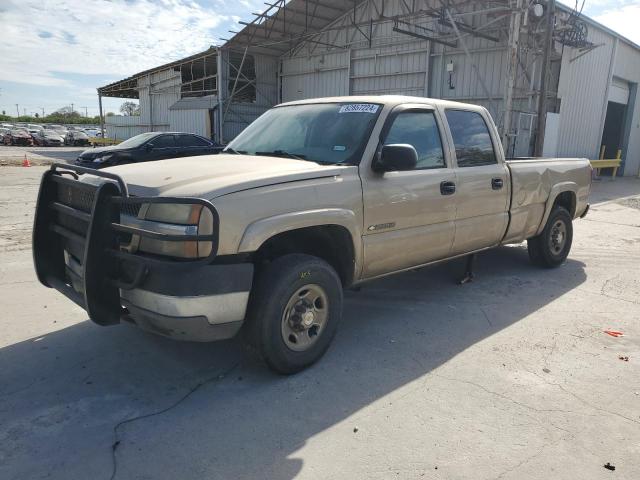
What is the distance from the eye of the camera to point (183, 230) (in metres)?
2.75

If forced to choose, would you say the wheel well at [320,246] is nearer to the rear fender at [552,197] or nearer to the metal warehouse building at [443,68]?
the rear fender at [552,197]

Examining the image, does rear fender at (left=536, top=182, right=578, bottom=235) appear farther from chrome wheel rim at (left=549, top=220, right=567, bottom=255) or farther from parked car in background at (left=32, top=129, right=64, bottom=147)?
parked car in background at (left=32, top=129, right=64, bottom=147)

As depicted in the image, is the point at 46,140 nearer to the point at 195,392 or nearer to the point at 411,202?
the point at 411,202

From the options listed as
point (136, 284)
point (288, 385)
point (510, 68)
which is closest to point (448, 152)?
point (288, 385)

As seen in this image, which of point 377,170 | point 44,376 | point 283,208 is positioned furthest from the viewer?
point 377,170

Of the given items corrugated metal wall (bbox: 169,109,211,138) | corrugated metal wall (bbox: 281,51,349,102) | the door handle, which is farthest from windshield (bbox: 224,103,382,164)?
corrugated metal wall (bbox: 169,109,211,138)

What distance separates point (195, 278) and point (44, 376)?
149 centimetres

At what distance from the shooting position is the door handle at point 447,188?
4.25 m

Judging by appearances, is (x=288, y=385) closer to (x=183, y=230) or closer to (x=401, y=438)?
(x=401, y=438)

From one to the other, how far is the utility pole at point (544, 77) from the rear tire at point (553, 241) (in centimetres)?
926

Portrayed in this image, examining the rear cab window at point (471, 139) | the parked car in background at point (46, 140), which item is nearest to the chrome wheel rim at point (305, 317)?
the rear cab window at point (471, 139)

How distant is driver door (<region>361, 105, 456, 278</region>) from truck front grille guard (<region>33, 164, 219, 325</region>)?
4.68 ft

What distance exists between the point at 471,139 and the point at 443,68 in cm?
1523

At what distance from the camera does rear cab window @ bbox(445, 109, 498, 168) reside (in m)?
4.59
